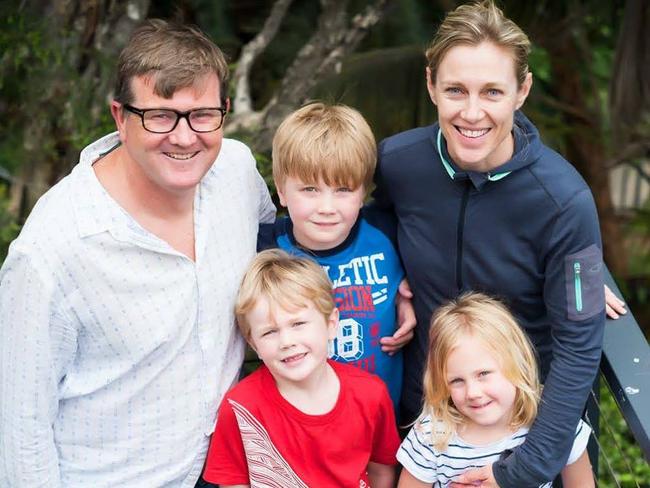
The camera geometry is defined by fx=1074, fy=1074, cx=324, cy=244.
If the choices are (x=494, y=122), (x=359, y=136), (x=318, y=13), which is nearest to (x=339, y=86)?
(x=318, y=13)

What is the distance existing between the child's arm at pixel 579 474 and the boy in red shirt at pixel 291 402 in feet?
1.56

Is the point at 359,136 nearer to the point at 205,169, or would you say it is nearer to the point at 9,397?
the point at 205,169

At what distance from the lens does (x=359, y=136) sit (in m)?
2.69

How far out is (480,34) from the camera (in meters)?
2.42

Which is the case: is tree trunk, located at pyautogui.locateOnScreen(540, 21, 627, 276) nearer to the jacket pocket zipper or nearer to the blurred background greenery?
the blurred background greenery

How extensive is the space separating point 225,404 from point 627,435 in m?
3.64

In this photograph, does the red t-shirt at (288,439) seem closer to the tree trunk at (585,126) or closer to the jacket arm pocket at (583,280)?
the jacket arm pocket at (583,280)

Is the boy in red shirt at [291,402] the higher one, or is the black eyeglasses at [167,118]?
the black eyeglasses at [167,118]

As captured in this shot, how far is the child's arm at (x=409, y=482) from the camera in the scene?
2.58 meters

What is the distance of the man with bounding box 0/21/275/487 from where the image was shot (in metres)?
2.26

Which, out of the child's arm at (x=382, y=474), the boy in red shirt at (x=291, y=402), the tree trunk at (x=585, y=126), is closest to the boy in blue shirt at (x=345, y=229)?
the boy in red shirt at (x=291, y=402)

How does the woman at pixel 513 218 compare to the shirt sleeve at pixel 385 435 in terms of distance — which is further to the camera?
the shirt sleeve at pixel 385 435

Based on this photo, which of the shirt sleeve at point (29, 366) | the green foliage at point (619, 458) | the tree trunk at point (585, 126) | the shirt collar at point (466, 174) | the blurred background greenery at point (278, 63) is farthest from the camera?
the tree trunk at point (585, 126)

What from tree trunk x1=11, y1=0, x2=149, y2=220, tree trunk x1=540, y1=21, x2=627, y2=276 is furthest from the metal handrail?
tree trunk x1=540, y1=21, x2=627, y2=276
